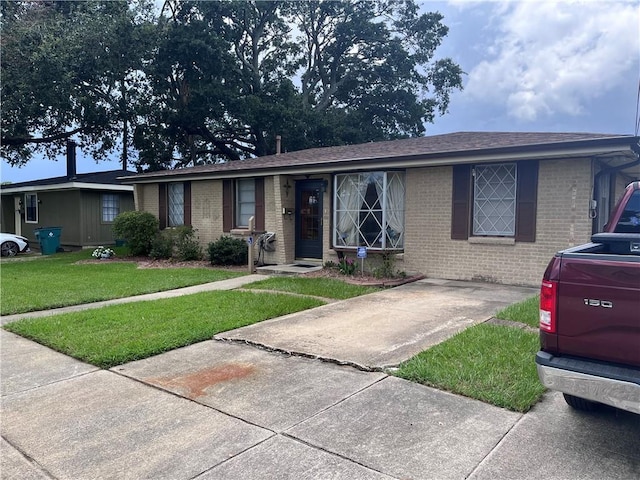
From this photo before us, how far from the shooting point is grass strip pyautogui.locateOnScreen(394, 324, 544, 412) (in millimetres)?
3736

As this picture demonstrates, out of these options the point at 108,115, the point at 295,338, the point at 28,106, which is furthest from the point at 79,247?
the point at 295,338

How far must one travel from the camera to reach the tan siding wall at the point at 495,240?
8469mm

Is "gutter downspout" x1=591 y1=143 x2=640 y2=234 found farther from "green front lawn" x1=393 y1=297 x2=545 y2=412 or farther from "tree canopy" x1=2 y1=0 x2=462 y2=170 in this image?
"tree canopy" x1=2 y1=0 x2=462 y2=170

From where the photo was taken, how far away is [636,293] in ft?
8.30

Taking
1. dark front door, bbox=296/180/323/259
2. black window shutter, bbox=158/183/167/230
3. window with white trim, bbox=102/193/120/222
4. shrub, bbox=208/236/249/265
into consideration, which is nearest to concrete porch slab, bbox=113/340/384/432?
dark front door, bbox=296/180/323/259

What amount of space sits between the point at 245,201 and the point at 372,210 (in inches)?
183

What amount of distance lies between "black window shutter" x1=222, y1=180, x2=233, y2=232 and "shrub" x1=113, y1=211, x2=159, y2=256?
2.69m

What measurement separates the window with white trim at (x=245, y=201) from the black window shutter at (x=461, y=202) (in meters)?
5.99

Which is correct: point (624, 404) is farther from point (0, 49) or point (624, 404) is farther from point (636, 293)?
point (0, 49)

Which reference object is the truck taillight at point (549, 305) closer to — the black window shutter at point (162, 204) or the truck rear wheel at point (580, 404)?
the truck rear wheel at point (580, 404)

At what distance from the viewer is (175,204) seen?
611 inches

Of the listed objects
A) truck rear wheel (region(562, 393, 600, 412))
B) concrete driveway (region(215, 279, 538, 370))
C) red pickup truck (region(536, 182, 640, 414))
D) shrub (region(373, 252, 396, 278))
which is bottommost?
concrete driveway (region(215, 279, 538, 370))

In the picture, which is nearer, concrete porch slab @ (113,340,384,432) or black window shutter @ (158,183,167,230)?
concrete porch slab @ (113,340,384,432)

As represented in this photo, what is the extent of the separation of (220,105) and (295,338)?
69.3ft
